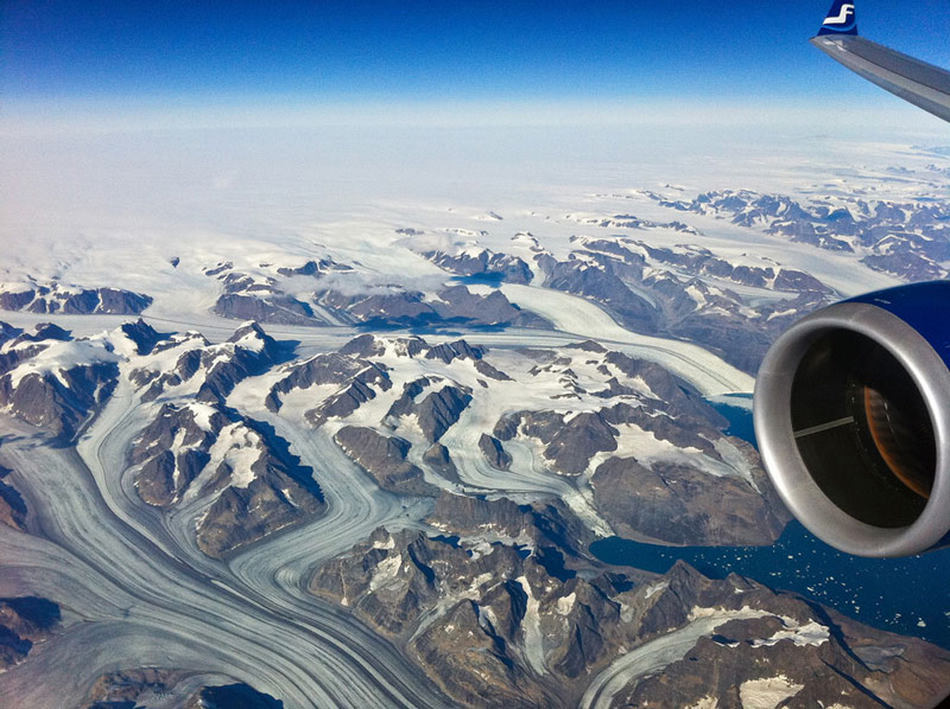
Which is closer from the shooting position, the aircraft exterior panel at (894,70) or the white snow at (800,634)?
the aircraft exterior panel at (894,70)

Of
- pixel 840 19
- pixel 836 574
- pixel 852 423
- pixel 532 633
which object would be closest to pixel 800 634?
pixel 532 633

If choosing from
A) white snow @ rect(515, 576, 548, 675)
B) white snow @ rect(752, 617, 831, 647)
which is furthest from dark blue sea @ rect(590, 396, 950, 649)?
white snow @ rect(515, 576, 548, 675)

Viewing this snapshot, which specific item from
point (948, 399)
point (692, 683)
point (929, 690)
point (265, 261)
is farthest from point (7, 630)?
point (265, 261)

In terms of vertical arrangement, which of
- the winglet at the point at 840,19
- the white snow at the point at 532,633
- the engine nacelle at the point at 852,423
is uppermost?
the winglet at the point at 840,19

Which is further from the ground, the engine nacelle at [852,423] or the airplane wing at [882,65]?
the airplane wing at [882,65]

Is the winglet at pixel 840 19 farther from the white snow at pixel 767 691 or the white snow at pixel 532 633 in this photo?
the white snow at pixel 532 633

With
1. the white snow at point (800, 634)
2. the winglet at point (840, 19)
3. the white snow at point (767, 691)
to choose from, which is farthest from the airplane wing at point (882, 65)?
the white snow at point (800, 634)

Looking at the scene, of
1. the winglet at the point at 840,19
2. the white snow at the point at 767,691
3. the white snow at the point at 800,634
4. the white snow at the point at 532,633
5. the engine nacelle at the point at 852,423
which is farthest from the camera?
the white snow at the point at 532,633

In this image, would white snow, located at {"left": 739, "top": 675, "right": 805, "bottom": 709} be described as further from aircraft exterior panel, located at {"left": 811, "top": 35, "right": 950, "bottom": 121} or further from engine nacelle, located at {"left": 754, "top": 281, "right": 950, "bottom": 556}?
engine nacelle, located at {"left": 754, "top": 281, "right": 950, "bottom": 556}
